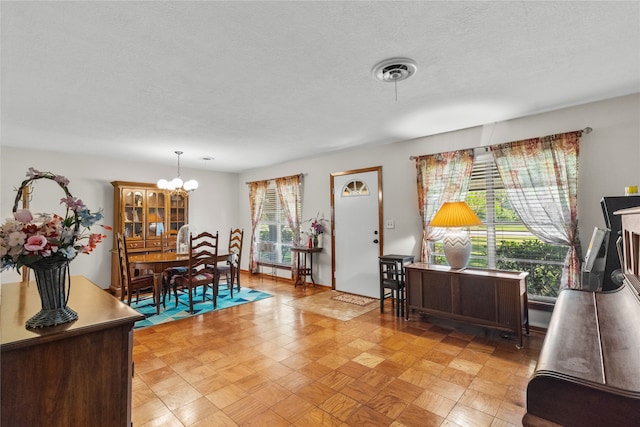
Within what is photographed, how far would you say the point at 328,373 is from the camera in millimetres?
2375

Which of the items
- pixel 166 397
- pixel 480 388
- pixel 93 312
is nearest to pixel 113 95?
pixel 93 312

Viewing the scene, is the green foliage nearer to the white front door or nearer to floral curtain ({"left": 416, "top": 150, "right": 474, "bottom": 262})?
floral curtain ({"left": 416, "top": 150, "right": 474, "bottom": 262})

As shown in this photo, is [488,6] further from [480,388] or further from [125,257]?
[125,257]

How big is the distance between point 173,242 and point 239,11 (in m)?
4.68

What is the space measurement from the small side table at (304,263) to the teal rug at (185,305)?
76 centimetres

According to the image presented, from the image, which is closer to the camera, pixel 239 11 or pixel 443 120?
pixel 239 11

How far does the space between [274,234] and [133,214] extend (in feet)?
8.61

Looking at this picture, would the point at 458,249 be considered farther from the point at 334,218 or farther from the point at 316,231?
the point at 316,231

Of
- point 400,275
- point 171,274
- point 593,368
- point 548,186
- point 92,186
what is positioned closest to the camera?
point 593,368

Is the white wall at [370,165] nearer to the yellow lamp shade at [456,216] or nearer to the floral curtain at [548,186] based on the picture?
the floral curtain at [548,186]

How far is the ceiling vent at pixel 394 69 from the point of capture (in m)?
2.10

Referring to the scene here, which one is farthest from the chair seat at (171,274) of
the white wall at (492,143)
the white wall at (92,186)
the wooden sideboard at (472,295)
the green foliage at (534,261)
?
the green foliage at (534,261)

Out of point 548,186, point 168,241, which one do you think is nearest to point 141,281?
point 168,241

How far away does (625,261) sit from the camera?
5.24 feet
